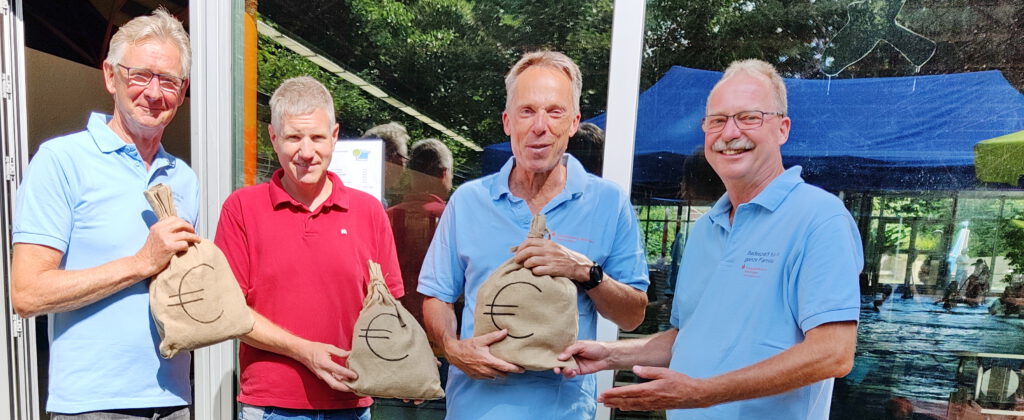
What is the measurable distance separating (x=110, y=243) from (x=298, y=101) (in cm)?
72

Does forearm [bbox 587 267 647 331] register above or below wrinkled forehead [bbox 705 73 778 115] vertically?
below

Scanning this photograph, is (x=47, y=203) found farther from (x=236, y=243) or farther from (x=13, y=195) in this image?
(x=13, y=195)

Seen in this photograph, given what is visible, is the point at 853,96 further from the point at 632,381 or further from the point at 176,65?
the point at 176,65

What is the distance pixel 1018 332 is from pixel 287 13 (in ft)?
10.5

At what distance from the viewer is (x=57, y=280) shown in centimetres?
156

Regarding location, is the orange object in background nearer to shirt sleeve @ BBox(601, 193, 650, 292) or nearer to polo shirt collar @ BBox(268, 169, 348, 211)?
polo shirt collar @ BBox(268, 169, 348, 211)

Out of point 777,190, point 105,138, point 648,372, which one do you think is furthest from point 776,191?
point 105,138

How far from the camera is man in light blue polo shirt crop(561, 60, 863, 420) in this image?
4.41 feet

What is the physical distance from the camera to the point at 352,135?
2400 millimetres

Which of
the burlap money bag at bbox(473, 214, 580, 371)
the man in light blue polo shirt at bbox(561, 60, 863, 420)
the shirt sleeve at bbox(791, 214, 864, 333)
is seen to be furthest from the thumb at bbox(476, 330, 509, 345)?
the shirt sleeve at bbox(791, 214, 864, 333)

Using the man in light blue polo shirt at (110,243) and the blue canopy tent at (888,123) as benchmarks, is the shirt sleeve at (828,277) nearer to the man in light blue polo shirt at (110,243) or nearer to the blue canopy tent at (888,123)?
the blue canopy tent at (888,123)

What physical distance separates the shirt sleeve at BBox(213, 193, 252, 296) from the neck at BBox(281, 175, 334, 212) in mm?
178

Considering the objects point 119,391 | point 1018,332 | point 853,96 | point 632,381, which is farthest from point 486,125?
point 1018,332

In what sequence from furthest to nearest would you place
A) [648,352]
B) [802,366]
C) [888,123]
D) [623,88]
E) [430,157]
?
1. [430,157]
2. [623,88]
3. [888,123]
4. [648,352]
5. [802,366]
